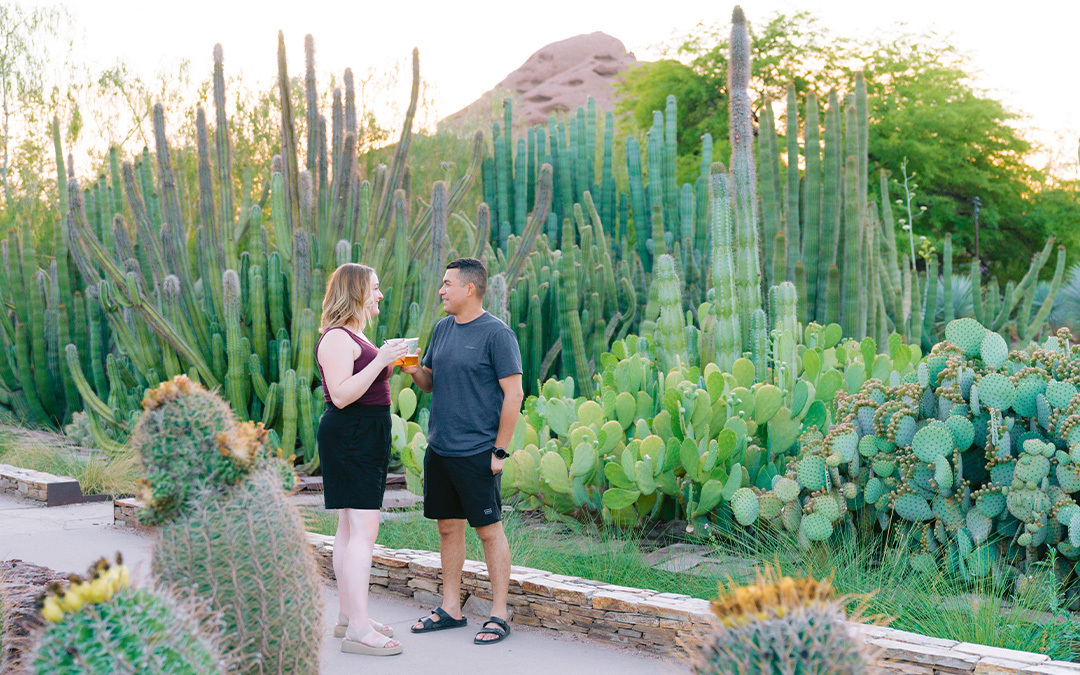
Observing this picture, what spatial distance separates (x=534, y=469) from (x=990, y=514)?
224 cm

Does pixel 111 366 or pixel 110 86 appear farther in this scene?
pixel 110 86

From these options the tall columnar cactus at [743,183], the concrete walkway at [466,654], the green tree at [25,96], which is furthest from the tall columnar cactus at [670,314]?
the green tree at [25,96]

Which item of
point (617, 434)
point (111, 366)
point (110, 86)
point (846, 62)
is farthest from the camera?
point (846, 62)

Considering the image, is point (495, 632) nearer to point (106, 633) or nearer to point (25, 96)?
point (106, 633)

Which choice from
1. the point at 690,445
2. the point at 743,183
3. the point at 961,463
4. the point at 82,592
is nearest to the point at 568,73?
the point at 743,183

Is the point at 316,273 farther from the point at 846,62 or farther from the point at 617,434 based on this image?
the point at 846,62

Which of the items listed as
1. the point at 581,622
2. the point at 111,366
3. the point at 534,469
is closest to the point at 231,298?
the point at 111,366

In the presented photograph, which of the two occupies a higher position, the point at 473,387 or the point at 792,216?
the point at 792,216

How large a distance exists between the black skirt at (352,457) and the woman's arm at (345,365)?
3.1 inches

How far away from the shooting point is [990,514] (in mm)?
3771

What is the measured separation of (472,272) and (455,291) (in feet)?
0.34

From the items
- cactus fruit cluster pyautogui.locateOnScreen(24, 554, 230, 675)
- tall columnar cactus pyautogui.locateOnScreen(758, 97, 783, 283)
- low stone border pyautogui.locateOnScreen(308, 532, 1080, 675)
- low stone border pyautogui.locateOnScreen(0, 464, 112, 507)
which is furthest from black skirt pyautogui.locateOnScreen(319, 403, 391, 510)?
tall columnar cactus pyautogui.locateOnScreen(758, 97, 783, 283)

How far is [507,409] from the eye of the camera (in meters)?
3.61

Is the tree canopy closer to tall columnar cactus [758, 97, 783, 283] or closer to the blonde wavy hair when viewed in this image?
tall columnar cactus [758, 97, 783, 283]
